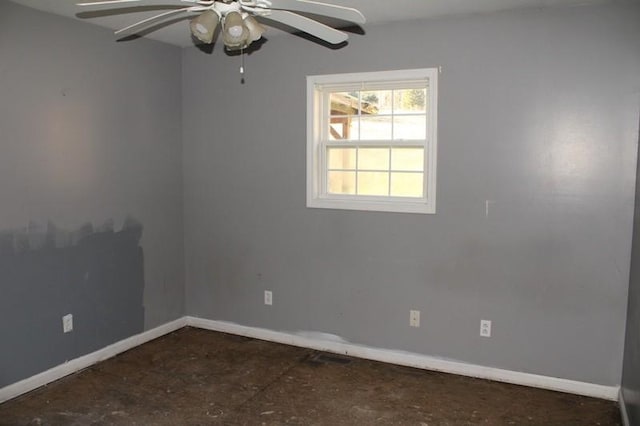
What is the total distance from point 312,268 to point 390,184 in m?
0.88

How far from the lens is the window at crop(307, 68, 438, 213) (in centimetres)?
360

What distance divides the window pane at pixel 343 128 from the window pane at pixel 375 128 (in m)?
0.06

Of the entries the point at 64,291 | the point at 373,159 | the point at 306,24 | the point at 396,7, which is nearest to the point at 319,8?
the point at 306,24

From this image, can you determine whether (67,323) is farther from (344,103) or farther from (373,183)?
(344,103)

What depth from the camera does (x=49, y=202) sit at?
131 inches

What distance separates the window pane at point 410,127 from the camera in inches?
144

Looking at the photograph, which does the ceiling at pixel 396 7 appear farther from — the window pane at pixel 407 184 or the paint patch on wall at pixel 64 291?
the paint patch on wall at pixel 64 291

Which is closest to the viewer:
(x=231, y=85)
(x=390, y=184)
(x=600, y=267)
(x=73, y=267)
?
(x=600, y=267)

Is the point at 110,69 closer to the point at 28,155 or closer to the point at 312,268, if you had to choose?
the point at 28,155

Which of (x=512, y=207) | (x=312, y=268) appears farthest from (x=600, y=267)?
(x=312, y=268)

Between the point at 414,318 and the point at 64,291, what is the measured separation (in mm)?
2397

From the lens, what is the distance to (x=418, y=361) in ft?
12.1

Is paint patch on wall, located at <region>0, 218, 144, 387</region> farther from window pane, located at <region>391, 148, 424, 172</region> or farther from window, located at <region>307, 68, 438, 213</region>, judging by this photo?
window pane, located at <region>391, 148, 424, 172</region>

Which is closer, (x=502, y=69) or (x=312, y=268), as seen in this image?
(x=502, y=69)
